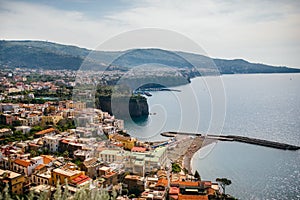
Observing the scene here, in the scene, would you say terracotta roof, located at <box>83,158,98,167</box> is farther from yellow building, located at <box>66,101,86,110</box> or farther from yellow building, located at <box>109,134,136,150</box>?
yellow building, located at <box>66,101,86,110</box>

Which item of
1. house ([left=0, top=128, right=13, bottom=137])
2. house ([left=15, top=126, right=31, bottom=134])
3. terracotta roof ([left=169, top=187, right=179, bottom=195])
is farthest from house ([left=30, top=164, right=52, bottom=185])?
house ([left=15, top=126, right=31, bottom=134])

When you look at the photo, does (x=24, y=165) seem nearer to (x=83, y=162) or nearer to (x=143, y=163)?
(x=83, y=162)

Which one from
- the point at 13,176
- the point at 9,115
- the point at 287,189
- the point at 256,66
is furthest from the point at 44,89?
the point at 256,66

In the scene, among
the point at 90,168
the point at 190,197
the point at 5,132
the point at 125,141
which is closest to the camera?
the point at 190,197

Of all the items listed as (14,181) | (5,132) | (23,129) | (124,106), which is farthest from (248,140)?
(14,181)

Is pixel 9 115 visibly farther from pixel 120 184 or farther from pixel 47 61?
pixel 47 61

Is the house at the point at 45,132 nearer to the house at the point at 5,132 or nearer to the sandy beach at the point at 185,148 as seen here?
the house at the point at 5,132
